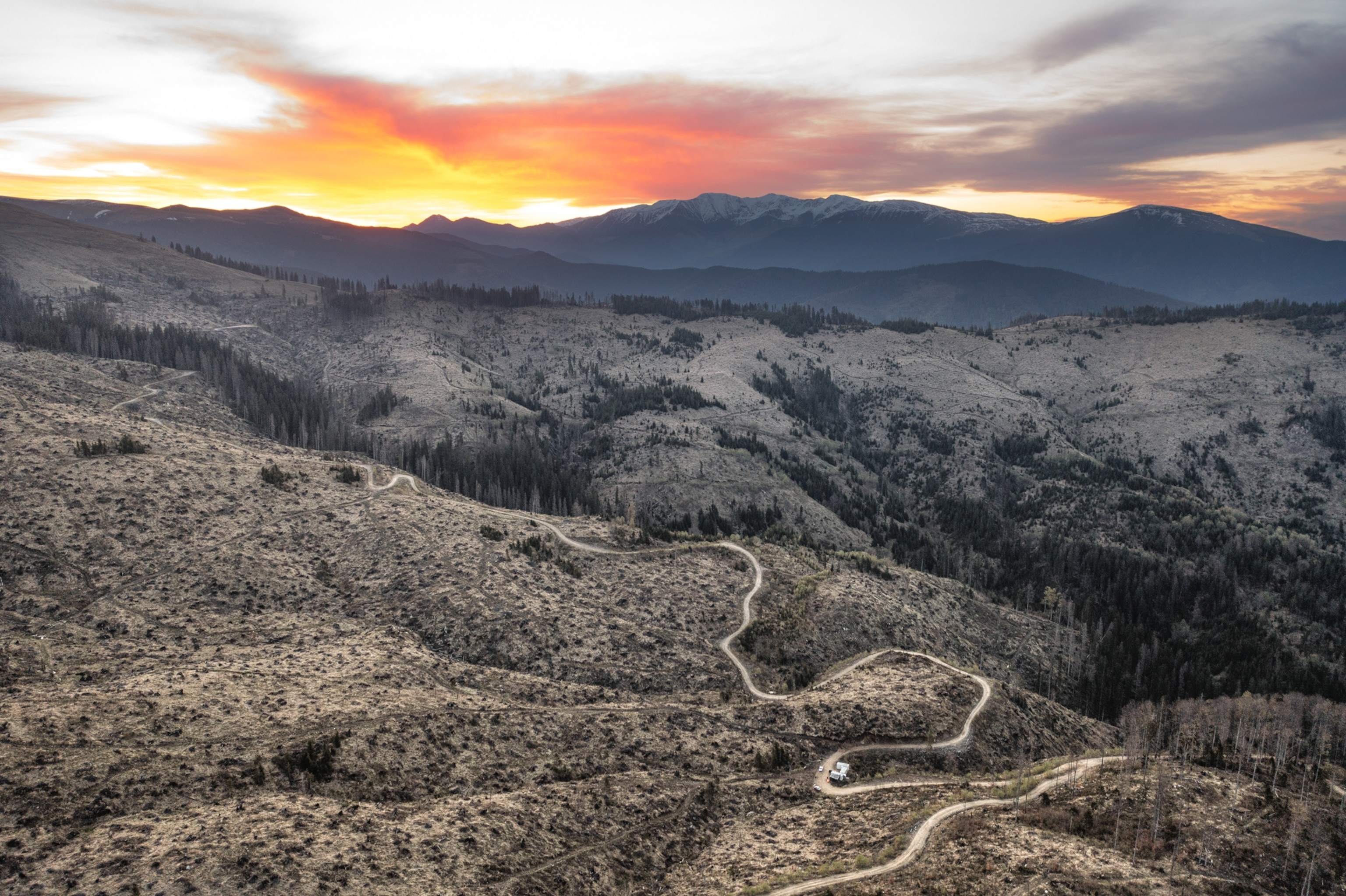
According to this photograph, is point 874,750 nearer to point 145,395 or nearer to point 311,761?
point 311,761

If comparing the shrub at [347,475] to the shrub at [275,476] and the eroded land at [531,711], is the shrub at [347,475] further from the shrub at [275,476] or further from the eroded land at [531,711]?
the shrub at [275,476]

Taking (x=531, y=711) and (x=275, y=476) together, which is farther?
(x=275, y=476)

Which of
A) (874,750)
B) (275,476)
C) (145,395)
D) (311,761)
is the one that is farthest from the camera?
(145,395)

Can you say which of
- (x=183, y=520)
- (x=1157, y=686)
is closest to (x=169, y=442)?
(x=183, y=520)

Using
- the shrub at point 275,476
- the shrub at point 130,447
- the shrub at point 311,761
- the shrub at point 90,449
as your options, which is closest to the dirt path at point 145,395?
the shrub at point 130,447

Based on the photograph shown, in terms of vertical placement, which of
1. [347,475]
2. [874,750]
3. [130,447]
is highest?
[130,447]

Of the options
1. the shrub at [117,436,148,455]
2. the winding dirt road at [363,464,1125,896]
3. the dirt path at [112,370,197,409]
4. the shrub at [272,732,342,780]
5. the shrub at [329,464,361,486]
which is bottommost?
the winding dirt road at [363,464,1125,896]

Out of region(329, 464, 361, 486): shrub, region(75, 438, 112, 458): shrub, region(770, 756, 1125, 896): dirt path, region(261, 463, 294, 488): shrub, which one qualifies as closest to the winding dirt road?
region(770, 756, 1125, 896): dirt path

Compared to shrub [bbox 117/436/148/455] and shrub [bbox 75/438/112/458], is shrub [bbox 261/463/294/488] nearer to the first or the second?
shrub [bbox 117/436/148/455]

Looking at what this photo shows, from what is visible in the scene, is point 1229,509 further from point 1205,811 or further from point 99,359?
point 99,359

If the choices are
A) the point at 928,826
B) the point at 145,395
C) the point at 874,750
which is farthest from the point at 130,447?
the point at 928,826

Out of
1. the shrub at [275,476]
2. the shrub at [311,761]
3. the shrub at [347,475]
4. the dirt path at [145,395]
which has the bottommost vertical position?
the shrub at [311,761]
